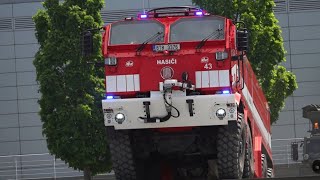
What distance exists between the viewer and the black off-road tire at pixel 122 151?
46.2ft

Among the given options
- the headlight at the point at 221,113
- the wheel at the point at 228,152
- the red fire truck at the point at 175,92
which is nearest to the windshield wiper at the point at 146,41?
the red fire truck at the point at 175,92

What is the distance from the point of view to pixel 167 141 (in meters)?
14.2

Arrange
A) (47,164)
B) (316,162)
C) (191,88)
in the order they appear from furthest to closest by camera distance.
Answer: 1. (47,164)
2. (316,162)
3. (191,88)

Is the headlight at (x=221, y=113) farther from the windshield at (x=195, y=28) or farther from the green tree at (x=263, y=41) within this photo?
the green tree at (x=263, y=41)

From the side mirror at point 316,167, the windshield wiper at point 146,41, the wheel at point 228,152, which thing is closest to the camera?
the wheel at point 228,152

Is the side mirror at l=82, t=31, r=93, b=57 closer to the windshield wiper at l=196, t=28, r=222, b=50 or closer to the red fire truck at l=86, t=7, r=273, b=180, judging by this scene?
the red fire truck at l=86, t=7, r=273, b=180

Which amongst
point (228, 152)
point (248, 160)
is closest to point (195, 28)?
point (228, 152)

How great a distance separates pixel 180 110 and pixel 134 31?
5.64ft

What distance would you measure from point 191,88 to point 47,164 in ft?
70.2

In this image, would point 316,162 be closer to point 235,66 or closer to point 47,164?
point 235,66

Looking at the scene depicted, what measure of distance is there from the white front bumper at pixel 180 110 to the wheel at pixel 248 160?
1.65m

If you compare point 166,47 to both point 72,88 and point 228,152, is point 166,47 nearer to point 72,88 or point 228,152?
point 228,152

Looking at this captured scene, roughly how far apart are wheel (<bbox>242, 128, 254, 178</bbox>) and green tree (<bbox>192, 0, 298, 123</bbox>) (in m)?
8.33

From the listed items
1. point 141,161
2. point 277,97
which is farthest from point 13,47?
point 141,161
